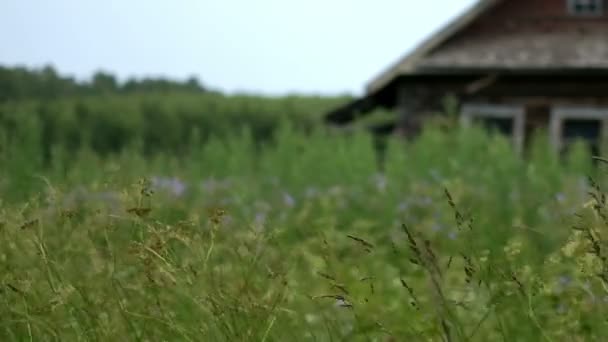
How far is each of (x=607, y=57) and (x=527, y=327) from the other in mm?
11717

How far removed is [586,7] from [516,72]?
2.75 meters

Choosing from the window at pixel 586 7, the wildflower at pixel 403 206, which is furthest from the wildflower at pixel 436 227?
the window at pixel 586 7

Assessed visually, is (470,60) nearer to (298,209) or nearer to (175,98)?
(298,209)

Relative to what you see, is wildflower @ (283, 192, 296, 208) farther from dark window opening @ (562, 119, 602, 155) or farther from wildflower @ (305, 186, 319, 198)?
dark window opening @ (562, 119, 602, 155)

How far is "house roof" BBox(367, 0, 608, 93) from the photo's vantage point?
1438 centimetres

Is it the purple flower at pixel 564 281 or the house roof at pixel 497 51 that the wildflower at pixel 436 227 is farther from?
the house roof at pixel 497 51

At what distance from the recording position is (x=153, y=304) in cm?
254

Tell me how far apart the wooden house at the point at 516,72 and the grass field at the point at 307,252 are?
14.7ft

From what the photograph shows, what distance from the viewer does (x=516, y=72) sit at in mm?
14375

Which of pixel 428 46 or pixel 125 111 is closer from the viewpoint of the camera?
pixel 428 46

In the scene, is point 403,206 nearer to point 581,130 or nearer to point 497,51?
point 497,51

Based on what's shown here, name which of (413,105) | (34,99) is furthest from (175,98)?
(413,105)

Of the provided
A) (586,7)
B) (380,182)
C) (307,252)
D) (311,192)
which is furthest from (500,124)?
(307,252)

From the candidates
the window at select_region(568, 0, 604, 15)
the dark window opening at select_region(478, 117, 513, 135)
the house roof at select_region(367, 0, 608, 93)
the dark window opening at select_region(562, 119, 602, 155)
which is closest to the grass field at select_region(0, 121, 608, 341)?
the house roof at select_region(367, 0, 608, 93)
